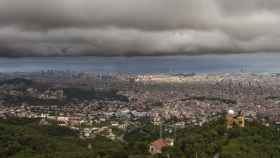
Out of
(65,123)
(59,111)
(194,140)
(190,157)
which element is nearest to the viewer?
(190,157)

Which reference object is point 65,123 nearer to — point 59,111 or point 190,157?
point 59,111

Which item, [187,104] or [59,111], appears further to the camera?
[187,104]

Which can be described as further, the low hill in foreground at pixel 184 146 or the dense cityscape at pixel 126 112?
the dense cityscape at pixel 126 112

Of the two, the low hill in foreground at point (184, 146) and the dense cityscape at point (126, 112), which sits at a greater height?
the low hill in foreground at point (184, 146)

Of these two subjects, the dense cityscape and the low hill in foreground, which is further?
the dense cityscape

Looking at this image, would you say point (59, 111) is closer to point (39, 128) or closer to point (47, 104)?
point (47, 104)

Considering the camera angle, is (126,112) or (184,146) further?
(126,112)

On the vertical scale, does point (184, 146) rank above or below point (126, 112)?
above

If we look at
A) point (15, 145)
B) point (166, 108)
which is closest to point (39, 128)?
point (15, 145)

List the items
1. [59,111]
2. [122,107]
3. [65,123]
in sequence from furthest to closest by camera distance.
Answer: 1. [122,107]
2. [59,111]
3. [65,123]

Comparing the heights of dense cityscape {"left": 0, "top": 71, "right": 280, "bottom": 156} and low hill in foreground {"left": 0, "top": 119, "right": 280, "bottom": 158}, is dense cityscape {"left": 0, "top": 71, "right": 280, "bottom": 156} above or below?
below
